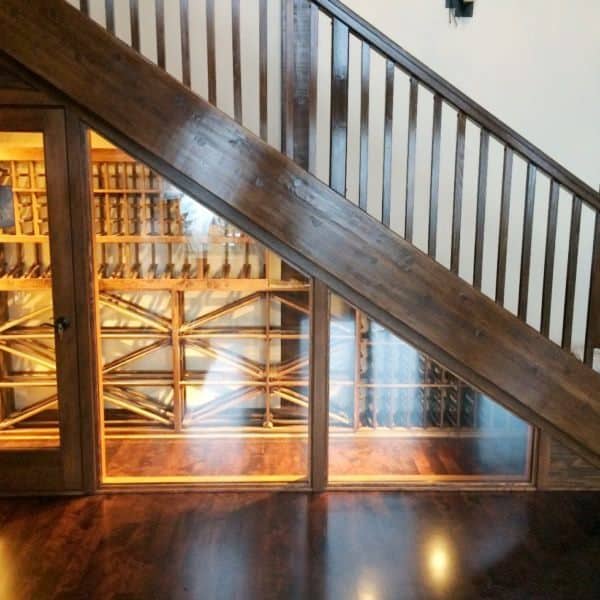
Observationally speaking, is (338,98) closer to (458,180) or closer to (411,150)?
(411,150)

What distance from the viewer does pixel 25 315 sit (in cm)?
347

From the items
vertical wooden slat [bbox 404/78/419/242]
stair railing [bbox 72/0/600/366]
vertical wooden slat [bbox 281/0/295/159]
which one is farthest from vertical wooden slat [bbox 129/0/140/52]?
vertical wooden slat [bbox 404/78/419/242]

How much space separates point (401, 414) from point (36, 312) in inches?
84.1

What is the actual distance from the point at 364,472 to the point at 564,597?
1234 millimetres

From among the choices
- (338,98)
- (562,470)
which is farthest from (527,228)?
(562,470)

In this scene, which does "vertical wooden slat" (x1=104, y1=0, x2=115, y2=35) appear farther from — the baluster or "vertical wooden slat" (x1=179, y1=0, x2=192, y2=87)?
the baluster

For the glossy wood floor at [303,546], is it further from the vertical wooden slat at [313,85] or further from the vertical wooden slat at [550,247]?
the vertical wooden slat at [313,85]

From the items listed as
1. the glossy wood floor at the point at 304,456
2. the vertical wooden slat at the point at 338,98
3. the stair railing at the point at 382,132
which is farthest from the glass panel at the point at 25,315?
the vertical wooden slat at the point at 338,98

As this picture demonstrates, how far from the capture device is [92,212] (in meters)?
3.17

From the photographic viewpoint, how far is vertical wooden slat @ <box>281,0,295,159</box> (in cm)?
283

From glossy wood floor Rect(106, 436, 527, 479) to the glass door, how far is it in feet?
1.38

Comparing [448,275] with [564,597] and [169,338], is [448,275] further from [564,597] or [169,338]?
[169,338]

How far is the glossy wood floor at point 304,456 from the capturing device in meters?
3.59

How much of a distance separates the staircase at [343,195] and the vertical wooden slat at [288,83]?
0.03 m
